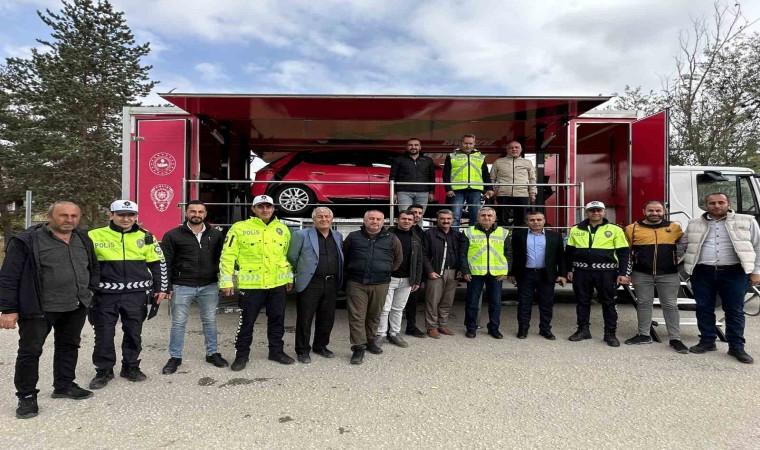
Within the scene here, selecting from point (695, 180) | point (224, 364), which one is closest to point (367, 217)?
point (224, 364)

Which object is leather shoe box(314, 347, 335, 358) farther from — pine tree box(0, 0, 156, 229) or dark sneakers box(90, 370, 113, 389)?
pine tree box(0, 0, 156, 229)

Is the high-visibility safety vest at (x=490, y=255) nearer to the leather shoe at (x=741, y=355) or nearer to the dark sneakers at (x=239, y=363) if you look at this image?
the leather shoe at (x=741, y=355)

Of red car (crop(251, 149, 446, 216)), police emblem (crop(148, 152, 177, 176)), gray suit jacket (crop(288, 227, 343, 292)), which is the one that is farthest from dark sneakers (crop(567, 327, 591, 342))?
police emblem (crop(148, 152, 177, 176))

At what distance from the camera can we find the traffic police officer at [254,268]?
412cm

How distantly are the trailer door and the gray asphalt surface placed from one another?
187cm

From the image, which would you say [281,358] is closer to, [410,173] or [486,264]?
[486,264]

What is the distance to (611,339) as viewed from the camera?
4898 millimetres

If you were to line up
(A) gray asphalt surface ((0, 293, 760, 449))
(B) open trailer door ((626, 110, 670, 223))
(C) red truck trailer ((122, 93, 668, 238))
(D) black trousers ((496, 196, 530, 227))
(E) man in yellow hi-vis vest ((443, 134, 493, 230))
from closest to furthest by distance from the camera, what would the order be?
(A) gray asphalt surface ((0, 293, 760, 449)) < (C) red truck trailer ((122, 93, 668, 238)) < (B) open trailer door ((626, 110, 670, 223)) < (E) man in yellow hi-vis vest ((443, 134, 493, 230)) < (D) black trousers ((496, 196, 530, 227))

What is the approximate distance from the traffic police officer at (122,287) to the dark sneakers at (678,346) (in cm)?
521

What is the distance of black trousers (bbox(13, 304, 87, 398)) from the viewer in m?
3.16

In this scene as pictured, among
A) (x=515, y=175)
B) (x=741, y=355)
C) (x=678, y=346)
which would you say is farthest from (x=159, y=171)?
(x=741, y=355)

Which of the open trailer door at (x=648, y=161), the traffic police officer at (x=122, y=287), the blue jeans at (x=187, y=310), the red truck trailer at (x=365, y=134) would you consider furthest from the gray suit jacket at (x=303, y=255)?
the open trailer door at (x=648, y=161)

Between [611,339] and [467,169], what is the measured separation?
2610mm

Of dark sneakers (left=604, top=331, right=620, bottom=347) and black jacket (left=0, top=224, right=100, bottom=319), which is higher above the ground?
black jacket (left=0, top=224, right=100, bottom=319)
